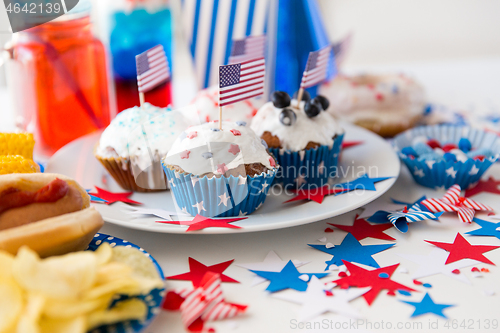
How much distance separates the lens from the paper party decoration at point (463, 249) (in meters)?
1.48

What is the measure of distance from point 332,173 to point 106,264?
4.39 ft

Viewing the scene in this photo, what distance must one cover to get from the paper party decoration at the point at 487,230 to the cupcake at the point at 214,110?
1209mm

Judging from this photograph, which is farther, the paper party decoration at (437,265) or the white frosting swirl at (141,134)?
the white frosting swirl at (141,134)

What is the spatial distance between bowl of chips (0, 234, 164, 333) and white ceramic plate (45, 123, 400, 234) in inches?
15.5

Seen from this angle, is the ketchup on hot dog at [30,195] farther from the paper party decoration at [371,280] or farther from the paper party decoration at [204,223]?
the paper party decoration at [371,280]

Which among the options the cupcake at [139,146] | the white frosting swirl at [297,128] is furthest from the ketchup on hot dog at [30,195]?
the white frosting swirl at [297,128]

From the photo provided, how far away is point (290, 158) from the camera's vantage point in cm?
199

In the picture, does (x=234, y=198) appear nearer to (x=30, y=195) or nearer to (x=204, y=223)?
(x=204, y=223)

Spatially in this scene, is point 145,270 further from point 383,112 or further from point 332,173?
point 383,112

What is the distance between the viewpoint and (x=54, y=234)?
1.18 meters

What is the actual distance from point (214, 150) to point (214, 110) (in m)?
0.75

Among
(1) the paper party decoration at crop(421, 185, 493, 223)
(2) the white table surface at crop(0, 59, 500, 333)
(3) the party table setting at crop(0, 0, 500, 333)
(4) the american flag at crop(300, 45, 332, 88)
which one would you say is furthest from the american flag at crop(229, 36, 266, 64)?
(1) the paper party decoration at crop(421, 185, 493, 223)

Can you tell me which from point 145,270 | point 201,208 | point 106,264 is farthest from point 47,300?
point 201,208

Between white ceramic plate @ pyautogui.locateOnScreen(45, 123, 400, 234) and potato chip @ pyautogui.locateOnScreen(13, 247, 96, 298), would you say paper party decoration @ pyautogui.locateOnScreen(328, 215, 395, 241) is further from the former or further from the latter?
potato chip @ pyautogui.locateOnScreen(13, 247, 96, 298)
